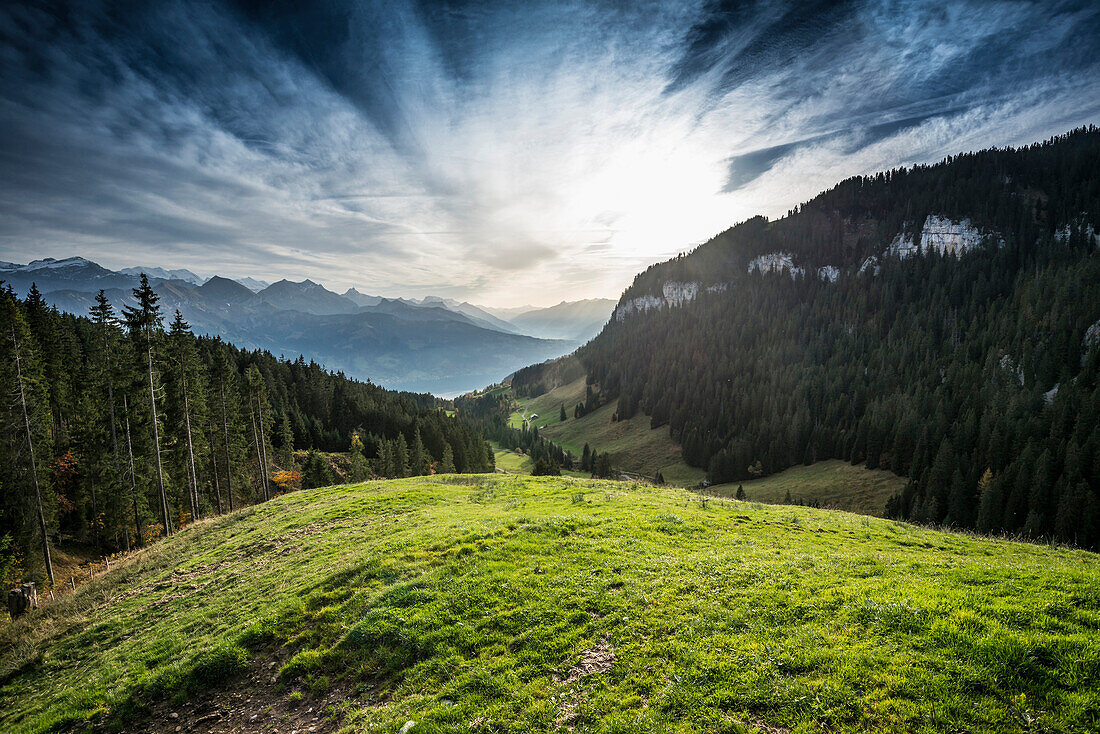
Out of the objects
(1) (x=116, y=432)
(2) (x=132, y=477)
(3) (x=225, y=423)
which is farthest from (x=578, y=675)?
(3) (x=225, y=423)

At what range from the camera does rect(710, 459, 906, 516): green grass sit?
102750mm

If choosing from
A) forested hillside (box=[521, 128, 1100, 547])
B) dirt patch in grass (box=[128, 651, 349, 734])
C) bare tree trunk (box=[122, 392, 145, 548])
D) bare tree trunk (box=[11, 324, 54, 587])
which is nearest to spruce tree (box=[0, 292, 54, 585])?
bare tree trunk (box=[11, 324, 54, 587])

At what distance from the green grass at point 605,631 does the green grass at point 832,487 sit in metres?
99.2

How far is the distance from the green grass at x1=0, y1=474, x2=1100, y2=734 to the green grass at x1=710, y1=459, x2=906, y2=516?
9918cm

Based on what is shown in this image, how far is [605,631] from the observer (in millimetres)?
11695

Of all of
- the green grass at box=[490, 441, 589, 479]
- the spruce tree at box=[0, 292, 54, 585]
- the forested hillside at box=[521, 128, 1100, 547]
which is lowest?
the green grass at box=[490, 441, 589, 479]

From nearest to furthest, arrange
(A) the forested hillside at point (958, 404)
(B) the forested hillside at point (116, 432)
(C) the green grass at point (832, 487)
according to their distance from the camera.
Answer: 1. (B) the forested hillside at point (116, 432)
2. (A) the forested hillside at point (958, 404)
3. (C) the green grass at point (832, 487)

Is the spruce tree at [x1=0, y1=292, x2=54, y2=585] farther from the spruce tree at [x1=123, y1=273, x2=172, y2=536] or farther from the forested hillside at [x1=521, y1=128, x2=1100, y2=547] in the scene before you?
the forested hillside at [x1=521, y1=128, x2=1100, y2=547]

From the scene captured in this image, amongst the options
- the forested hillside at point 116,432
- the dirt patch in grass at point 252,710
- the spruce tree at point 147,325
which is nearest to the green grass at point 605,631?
the dirt patch in grass at point 252,710

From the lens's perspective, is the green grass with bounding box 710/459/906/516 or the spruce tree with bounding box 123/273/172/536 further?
the green grass with bounding box 710/459/906/516

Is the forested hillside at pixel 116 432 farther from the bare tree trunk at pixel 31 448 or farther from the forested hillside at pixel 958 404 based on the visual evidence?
the forested hillside at pixel 958 404

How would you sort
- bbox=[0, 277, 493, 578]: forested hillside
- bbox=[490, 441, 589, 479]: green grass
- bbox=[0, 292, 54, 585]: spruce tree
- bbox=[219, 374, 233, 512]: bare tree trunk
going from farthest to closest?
bbox=[490, 441, 589, 479]: green grass < bbox=[219, 374, 233, 512]: bare tree trunk < bbox=[0, 277, 493, 578]: forested hillside < bbox=[0, 292, 54, 585]: spruce tree

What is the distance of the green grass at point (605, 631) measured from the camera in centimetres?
→ 804

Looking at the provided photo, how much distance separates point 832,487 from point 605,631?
424 ft
